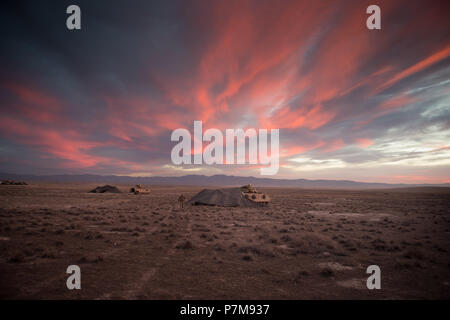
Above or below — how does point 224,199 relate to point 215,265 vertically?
below

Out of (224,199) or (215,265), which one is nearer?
(215,265)

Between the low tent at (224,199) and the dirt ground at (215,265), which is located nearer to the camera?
the dirt ground at (215,265)

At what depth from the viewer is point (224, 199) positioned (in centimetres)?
3045

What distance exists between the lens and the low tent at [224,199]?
30.0 m

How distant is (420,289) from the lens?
20.9ft

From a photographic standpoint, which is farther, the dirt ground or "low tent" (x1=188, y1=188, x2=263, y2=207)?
"low tent" (x1=188, y1=188, x2=263, y2=207)

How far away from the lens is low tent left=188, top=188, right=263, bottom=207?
1180 inches

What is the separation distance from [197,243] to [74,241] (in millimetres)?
6126

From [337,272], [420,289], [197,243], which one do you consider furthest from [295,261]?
[197,243]
